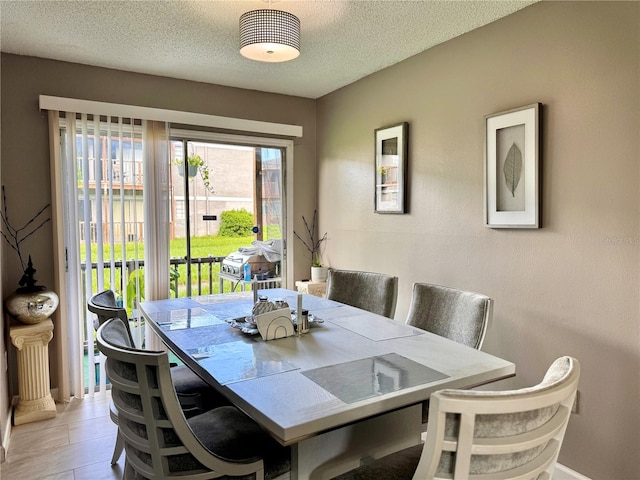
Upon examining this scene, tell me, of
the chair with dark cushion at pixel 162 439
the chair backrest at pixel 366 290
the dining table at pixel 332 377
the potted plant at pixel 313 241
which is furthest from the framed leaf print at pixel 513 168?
the potted plant at pixel 313 241

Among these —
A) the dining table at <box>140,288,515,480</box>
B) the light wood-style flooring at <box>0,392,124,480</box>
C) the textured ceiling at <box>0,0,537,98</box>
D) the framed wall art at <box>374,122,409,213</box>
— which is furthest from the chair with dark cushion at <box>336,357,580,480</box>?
the framed wall art at <box>374,122,409,213</box>

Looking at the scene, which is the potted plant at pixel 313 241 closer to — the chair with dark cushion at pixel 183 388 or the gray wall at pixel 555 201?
the gray wall at pixel 555 201

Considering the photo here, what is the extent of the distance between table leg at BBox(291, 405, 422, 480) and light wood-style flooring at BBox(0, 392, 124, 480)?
136 cm

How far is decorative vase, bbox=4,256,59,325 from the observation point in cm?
279

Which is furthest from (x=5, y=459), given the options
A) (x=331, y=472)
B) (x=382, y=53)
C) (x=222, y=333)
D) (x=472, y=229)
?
(x=382, y=53)

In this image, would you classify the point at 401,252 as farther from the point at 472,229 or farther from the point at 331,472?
the point at 331,472

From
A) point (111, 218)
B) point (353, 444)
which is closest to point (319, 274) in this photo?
point (111, 218)

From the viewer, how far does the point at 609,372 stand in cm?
207

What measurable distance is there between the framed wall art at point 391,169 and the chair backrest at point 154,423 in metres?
2.24

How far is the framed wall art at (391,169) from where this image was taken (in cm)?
321

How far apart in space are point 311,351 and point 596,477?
5.25ft

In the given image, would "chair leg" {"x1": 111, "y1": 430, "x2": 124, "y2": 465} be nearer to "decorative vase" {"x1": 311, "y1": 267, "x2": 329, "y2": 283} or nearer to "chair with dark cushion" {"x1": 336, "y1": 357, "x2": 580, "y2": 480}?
"chair with dark cushion" {"x1": 336, "y1": 357, "x2": 580, "y2": 480}

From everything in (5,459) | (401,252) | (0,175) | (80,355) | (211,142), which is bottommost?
(5,459)

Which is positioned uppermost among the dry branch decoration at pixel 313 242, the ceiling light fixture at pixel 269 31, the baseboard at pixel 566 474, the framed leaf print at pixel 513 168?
the ceiling light fixture at pixel 269 31
